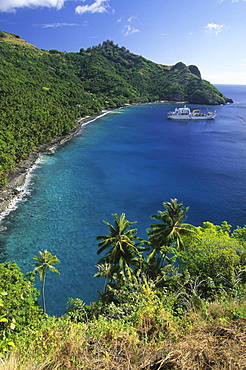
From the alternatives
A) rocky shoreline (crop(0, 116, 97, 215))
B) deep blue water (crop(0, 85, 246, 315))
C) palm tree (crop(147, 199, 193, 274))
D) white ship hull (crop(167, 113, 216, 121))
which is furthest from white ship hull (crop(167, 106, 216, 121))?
palm tree (crop(147, 199, 193, 274))

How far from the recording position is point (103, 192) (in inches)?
2603

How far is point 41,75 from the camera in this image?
595 ft

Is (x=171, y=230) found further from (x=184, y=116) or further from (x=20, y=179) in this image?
(x=184, y=116)

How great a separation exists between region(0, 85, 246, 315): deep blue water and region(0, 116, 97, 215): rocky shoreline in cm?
281

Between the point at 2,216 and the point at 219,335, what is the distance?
51.7m

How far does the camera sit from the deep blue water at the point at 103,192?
42.7m

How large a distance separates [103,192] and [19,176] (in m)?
24.9

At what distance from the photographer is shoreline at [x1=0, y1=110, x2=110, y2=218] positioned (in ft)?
184

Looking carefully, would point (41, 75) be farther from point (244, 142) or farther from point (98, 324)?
point (98, 324)

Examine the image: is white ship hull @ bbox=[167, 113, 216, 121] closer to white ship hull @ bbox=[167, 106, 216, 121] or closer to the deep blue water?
white ship hull @ bbox=[167, 106, 216, 121]

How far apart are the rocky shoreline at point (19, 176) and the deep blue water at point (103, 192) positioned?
281cm

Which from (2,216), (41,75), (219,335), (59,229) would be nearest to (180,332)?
(219,335)

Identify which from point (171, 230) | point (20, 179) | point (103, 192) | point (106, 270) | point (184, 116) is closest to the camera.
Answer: point (106, 270)

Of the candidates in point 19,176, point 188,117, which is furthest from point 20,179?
point 188,117
